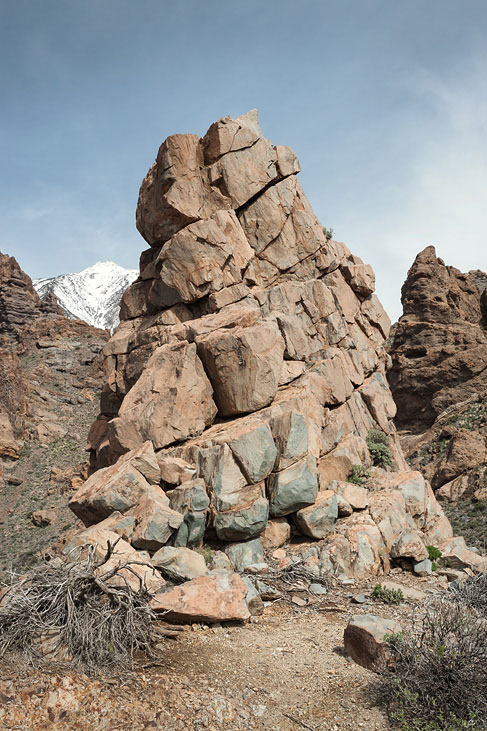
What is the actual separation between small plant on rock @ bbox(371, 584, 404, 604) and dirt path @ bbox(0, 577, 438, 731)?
2843mm

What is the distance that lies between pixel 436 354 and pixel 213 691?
5216 centimetres

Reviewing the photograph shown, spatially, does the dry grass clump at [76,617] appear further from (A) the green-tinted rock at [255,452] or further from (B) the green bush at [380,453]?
(B) the green bush at [380,453]

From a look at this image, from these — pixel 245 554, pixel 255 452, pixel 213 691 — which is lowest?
pixel 213 691

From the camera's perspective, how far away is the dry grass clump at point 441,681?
20.1ft

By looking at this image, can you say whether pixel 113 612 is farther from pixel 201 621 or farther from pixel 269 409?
pixel 269 409

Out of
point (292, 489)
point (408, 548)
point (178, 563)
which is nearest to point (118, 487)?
point (178, 563)

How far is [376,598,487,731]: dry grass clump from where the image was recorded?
612 centimetres

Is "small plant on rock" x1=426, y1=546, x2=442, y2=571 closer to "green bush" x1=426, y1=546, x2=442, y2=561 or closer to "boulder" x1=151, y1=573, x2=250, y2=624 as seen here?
"green bush" x1=426, y1=546, x2=442, y2=561

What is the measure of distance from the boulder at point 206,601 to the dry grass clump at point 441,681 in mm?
2893

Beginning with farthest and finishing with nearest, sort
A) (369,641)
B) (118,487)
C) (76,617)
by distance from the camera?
(118,487), (369,641), (76,617)

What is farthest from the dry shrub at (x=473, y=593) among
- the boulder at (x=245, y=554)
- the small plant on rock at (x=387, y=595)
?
the boulder at (x=245, y=554)

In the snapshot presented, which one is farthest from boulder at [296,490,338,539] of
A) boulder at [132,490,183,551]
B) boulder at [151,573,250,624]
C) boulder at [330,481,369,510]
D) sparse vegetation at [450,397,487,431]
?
sparse vegetation at [450,397,487,431]

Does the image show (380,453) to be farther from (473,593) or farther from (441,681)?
(441,681)

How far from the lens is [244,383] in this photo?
15641mm
